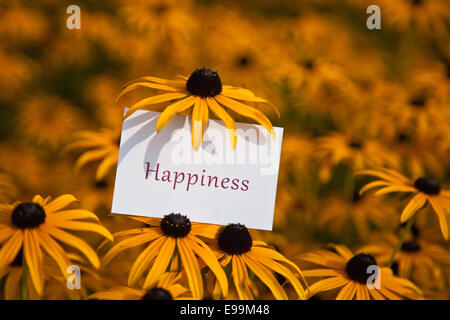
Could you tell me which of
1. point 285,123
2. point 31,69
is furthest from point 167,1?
point 31,69

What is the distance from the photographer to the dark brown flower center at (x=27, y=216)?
1113 millimetres

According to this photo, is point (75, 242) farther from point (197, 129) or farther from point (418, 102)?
point (418, 102)

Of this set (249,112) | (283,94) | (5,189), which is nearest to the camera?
(249,112)

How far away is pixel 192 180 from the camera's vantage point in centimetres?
129

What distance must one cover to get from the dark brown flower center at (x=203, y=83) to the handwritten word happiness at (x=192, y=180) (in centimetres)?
26

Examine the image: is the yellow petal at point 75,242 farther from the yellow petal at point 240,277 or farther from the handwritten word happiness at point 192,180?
the yellow petal at point 240,277

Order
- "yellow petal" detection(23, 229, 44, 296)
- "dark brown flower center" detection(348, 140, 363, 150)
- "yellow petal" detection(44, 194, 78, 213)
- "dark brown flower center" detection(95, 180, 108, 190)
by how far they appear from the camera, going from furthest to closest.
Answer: "dark brown flower center" detection(95, 180, 108, 190) < "dark brown flower center" detection(348, 140, 363, 150) < "yellow petal" detection(44, 194, 78, 213) < "yellow petal" detection(23, 229, 44, 296)

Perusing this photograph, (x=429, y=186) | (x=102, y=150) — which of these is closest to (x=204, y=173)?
(x=429, y=186)

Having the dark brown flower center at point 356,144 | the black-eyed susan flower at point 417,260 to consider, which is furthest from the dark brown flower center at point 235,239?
the dark brown flower center at point 356,144

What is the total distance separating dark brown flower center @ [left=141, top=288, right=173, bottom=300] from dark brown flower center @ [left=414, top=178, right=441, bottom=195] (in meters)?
1.11

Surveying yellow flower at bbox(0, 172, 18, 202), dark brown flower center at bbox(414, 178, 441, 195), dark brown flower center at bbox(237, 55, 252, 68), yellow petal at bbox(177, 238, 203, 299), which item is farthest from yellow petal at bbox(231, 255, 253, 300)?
dark brown flower center at bbox(237, 55, 252, 68)

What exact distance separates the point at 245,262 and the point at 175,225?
0.80 ft

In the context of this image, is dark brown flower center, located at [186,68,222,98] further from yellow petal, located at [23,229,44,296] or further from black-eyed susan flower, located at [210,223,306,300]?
yellow petal, located at [23,229,44,296]

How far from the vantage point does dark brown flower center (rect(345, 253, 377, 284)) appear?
4.66ft
